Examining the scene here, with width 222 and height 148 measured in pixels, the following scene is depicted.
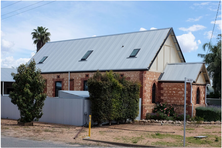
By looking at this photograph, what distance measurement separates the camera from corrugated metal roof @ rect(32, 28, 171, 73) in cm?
2384

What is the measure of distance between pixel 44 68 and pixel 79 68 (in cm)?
518

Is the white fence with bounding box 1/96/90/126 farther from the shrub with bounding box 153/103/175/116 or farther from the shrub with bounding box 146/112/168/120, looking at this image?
the shrub with bounding box 153/103/175/116

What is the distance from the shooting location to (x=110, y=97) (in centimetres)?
1778

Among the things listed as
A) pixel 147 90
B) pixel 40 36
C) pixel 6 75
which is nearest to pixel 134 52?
pixel 147 90

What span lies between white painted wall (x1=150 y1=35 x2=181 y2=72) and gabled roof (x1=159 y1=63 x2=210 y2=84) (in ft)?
2.16

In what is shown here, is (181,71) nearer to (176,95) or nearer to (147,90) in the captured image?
(176,95)

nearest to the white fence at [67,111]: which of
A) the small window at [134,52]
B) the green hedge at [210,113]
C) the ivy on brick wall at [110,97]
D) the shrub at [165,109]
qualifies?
the ivy on brick wall at [110,97]

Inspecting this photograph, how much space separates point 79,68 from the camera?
26.4 meters

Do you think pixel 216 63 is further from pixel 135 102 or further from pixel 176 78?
pixel 135 102

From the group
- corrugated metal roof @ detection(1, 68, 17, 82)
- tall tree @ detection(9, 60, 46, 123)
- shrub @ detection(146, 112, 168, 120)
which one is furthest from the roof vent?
corrugated metal roof @ detection(1, 68, 17, 82)

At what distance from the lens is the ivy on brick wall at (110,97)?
56.9 feet

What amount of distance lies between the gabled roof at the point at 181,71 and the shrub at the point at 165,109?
237 centimetres

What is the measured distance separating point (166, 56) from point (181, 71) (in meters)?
2.36

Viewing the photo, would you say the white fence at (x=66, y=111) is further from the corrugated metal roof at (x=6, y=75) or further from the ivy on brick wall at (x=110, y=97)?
the corrugated metal roof at (x=6, y=75)
